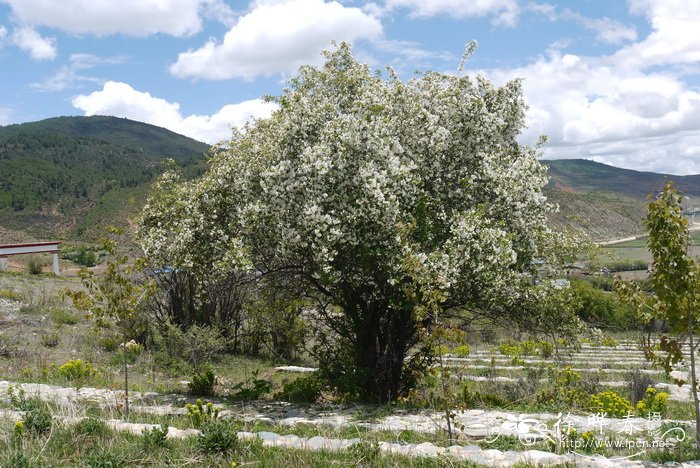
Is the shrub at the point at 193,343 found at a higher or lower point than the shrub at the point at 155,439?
lower

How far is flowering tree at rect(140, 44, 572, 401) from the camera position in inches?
374

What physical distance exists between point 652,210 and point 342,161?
4743 mm

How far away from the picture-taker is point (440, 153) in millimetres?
10742

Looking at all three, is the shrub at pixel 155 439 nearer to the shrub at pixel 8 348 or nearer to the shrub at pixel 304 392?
the shrub at pixel 304 392

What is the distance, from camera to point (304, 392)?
11719mm

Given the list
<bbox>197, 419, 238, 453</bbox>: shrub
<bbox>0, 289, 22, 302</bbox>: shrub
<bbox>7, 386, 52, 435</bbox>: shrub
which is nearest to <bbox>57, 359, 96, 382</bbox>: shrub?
<bbox>7, 386, 52, 435</bbox>: shrub

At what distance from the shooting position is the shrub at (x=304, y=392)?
1162cm

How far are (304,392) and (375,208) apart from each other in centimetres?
457

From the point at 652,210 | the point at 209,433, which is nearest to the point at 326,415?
the point at 209,433

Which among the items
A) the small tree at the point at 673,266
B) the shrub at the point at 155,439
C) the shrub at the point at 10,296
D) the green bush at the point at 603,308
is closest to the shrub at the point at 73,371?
the shrub at the point at 155,439

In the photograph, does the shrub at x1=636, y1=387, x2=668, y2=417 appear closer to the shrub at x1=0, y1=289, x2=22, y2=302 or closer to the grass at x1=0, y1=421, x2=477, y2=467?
the grass at x1=0, y1=421, x2=477, y2=467

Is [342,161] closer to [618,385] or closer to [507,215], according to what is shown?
[507,215]

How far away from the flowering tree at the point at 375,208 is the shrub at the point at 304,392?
69cm

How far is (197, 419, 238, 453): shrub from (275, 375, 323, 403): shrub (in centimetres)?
464
